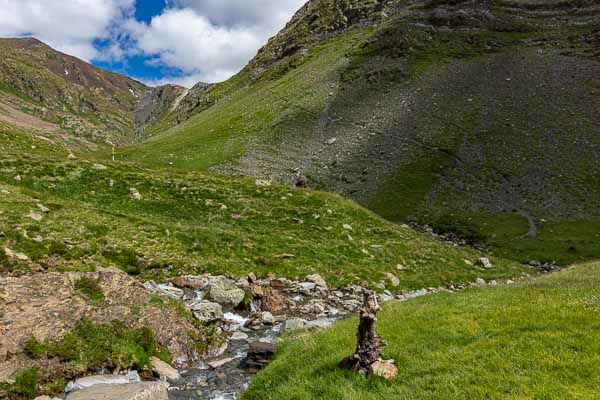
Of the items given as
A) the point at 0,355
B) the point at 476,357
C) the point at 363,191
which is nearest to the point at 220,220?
the point at 0,355

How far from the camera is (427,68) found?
99938 millimetres

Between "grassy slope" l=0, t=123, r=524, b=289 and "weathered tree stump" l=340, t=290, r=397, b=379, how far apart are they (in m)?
13.0

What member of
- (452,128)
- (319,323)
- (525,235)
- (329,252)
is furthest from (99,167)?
(452,128)

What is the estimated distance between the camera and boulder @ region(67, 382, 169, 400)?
34.2ft

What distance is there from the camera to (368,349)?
10641mm

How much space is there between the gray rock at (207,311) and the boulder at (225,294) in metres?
0.62

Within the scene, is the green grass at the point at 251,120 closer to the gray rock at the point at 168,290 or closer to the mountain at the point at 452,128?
the mountain at the point at 452,128

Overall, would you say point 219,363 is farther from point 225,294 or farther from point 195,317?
point 225,294

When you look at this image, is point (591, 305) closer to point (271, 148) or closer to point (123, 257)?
point (123, 257)

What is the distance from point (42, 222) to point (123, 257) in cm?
516

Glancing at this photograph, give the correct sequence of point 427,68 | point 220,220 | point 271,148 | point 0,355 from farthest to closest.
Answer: point 427,68 → point 271,148 → point 220,220 → point 0,355

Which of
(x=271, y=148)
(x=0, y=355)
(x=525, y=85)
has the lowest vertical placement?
(x=0, y=355)

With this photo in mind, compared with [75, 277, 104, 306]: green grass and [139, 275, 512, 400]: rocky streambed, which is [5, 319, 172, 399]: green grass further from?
[139, 275, 512, 400]: rocky streambed

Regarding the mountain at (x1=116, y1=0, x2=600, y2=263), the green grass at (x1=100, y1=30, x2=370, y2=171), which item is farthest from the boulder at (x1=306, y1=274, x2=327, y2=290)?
the green grass at (x1=100, y1=30, x2=370, y2=171)
